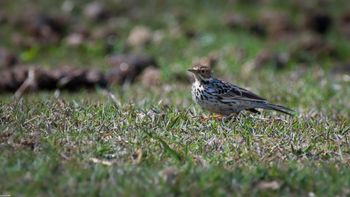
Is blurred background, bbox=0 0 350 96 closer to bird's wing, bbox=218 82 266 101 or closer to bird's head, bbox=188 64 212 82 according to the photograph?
bird's head, bbox=188 64 212 82

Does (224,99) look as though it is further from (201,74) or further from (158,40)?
(158,40)

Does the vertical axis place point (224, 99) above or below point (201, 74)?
below

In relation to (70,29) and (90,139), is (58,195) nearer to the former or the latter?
(90,139)

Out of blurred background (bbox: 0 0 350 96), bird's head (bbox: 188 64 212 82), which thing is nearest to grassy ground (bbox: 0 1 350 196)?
bird's head (bbox: 188 64 212 82)

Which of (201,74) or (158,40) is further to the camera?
(158,40)

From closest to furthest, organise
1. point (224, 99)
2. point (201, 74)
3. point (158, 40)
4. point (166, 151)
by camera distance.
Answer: point (166, 151) → point (224, 99) → point (201, 74) → point (158, 40)

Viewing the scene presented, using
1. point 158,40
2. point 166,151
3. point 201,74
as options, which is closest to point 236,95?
point 201,74

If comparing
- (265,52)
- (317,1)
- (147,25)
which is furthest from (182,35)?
(317,1)

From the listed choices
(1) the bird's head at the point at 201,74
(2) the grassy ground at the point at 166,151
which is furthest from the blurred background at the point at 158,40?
(1) the bird's head at the point at 201,74
